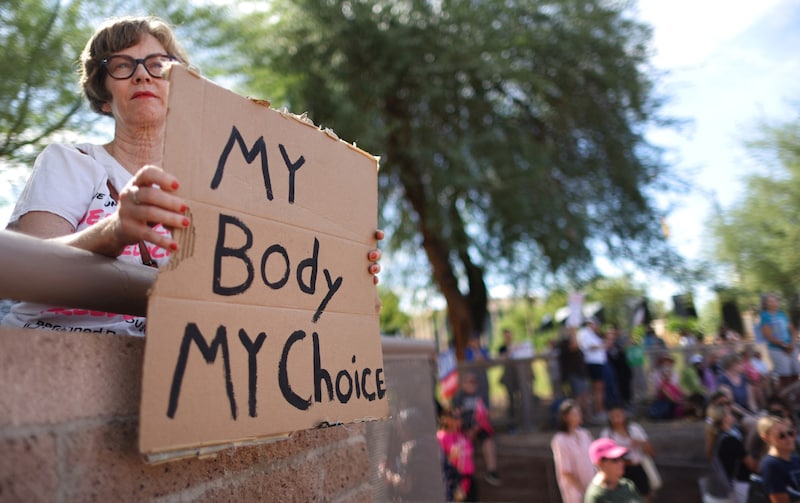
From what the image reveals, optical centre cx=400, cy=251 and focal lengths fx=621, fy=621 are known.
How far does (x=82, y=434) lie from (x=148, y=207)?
44 centimetres

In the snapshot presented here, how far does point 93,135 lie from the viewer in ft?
18.7

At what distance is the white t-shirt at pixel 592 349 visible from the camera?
1048 cm

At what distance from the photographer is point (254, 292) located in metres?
1.37

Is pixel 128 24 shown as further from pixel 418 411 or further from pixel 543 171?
pixel 543 171

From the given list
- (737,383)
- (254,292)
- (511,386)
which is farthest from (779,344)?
(254,292)

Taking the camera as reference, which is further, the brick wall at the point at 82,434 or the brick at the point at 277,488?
the brick at the point at 277,488

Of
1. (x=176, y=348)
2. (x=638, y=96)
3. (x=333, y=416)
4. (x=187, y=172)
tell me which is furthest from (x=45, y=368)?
(x=638, y=96)

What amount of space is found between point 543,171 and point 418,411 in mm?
9014

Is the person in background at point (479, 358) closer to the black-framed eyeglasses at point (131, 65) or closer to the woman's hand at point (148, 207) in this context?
the black-framed eyeglasses at point (131, 65)

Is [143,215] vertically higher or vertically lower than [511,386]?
Answer: higher

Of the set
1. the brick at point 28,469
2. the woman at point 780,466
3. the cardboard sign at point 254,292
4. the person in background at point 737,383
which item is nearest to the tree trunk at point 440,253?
the person in background at point 737,383

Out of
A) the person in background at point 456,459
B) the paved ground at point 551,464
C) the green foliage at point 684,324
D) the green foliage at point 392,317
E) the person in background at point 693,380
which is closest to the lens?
the person in background at point 456,459

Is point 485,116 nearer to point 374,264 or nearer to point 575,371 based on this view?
point 575,371

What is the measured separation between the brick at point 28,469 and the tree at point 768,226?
67.5ft
